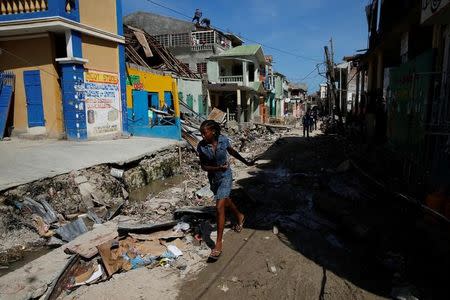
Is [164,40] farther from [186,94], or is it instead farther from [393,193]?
[393,193]

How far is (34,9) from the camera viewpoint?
10.9 metres

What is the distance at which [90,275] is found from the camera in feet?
13.3

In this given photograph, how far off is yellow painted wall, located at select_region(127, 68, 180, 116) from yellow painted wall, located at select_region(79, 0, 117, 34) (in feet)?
7.28

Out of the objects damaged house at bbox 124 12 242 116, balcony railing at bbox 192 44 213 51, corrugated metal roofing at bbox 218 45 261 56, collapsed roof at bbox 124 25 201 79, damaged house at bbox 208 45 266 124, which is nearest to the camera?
collapsed roof at bbox 124 25 201 79

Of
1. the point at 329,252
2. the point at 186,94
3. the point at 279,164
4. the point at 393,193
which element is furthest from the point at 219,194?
the point at 186,94

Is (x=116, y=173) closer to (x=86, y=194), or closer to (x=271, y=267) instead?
(x=86, y=194)

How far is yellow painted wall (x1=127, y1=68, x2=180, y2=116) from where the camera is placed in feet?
49.6

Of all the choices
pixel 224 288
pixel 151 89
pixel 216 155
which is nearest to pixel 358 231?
pixel 224 288

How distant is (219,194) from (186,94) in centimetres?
1913

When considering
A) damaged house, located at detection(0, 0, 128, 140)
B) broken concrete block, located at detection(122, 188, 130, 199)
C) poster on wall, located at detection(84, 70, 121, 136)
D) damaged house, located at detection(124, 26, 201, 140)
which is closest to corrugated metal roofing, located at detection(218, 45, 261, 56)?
damaged house, located at detection(124, 26, 201, 140)

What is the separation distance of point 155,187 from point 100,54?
6.43 meters

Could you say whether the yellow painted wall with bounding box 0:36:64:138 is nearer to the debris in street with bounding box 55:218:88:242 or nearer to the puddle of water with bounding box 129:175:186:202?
the puddle of water with bounding box 129:175:186:202

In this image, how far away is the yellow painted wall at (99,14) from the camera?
471 inches

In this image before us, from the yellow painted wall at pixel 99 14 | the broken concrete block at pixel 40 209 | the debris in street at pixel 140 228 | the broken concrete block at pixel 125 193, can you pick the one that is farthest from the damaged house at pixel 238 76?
the debris in street at pixel 140 228
